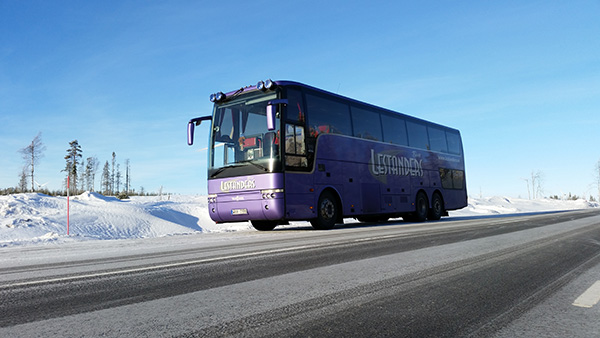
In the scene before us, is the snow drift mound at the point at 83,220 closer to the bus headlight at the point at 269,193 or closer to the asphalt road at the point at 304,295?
the bus headlight at the point at 269,193

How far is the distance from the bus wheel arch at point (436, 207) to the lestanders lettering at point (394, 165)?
1733 mm

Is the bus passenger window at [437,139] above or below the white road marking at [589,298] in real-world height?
above

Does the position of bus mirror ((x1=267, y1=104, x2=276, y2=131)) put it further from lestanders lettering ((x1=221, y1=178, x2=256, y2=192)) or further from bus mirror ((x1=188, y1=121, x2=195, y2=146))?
bus mirror ((x1=188, y1=121, x2=195, y2=146))

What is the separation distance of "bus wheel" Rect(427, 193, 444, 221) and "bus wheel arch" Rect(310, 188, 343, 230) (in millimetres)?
7185

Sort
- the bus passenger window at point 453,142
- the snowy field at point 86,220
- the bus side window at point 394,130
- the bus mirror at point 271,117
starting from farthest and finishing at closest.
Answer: the bus passenger window at point 453,142 < the bus side window at point 394,130 < the snowy field at point 86,220 < the bus mirror at point 271,117

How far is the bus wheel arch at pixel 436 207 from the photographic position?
19344mm

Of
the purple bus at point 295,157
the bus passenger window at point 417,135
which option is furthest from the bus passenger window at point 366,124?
the bus passenger window at point 417,135

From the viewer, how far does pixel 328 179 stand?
43.7 ft

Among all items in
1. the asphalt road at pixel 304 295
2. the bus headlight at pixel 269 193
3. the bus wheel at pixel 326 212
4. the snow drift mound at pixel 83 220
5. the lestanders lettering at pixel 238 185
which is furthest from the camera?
the snow drift mound at pixel 83 220

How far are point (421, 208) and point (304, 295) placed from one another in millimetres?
16179

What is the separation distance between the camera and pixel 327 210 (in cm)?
1321

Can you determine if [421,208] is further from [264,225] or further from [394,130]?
[264,225]

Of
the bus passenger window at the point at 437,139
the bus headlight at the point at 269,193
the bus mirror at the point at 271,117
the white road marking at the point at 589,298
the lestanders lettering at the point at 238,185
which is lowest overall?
the white road marking at the point at 589,298

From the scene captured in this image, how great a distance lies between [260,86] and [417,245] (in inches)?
271
